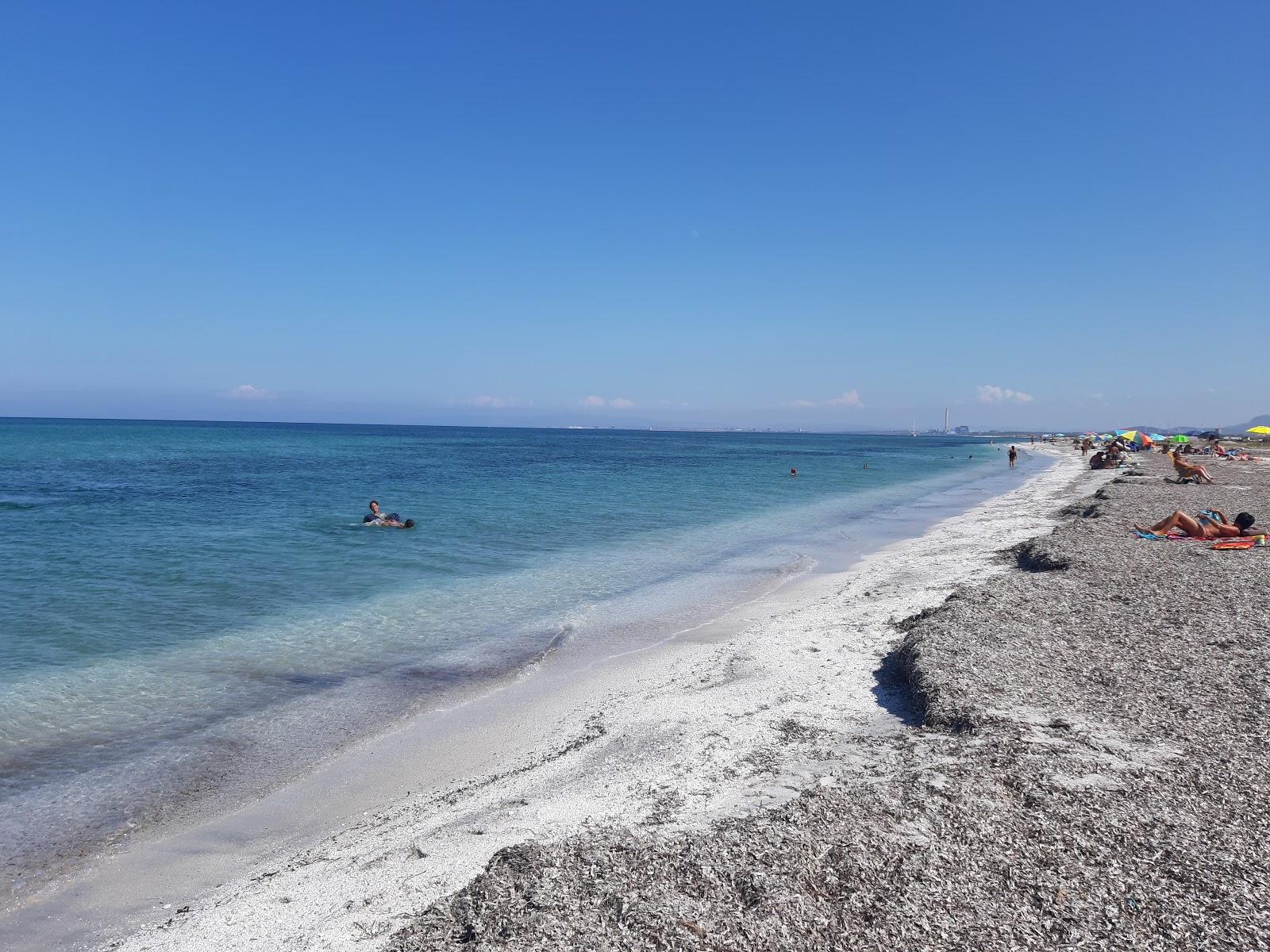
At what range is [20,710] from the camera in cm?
880

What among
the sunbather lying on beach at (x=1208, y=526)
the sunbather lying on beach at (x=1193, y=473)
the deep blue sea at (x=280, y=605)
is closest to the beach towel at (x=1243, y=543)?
the sunbather lying on beach at (x=1208, y=526)

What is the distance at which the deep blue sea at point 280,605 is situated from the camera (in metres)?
7.90

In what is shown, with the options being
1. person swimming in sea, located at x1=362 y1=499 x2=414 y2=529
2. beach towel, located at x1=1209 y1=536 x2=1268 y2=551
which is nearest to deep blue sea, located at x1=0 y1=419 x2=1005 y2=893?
person swimming in sea, located at x1=362 y1=499 x2=414 y2=529

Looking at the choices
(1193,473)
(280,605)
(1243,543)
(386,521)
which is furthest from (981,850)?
(1193,473)

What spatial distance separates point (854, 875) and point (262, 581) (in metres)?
15.2

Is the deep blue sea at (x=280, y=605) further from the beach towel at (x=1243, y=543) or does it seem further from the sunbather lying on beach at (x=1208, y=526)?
the beach towel at (x=1243, y=543)

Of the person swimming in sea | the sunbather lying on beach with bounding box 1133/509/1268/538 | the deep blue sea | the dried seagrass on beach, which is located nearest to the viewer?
the dried seagrass on beach

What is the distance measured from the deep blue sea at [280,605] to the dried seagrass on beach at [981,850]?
15.4 feet

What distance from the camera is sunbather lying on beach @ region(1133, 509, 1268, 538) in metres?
16.7

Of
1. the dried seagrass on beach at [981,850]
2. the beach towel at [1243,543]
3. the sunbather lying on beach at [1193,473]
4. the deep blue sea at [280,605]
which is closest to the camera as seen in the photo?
the dried seagrass on beach at [981,850]

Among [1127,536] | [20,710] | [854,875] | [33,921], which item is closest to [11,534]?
[20,710]

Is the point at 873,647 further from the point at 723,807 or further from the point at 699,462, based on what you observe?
the point at 699,462

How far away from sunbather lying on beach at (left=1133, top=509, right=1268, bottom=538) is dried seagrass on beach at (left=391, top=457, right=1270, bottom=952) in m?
10.5

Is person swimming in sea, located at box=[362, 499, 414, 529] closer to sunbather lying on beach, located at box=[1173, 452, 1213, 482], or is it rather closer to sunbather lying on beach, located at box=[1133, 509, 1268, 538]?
sunbather lying on beach, located at box=[1133, 509, 1268, 538]
